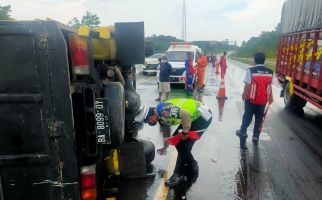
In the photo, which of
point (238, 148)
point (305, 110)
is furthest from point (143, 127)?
point (305, 110)

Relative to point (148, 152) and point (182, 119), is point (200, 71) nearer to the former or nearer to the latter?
point (148, 152)

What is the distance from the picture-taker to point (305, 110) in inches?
440

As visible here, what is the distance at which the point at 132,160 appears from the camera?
520 cm

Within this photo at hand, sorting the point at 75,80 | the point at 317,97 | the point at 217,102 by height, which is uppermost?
the point at 75,80

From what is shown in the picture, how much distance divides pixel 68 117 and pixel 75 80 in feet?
1.08

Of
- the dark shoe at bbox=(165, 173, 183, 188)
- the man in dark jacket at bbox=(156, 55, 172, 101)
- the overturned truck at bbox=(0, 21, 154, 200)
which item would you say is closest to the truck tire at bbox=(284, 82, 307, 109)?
the man in dark jacket at bbox=(156, 55, 172, 101)

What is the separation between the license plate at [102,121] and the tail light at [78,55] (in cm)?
27

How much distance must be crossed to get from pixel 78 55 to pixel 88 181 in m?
1.04

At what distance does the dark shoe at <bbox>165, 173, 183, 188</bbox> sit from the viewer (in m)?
5.12

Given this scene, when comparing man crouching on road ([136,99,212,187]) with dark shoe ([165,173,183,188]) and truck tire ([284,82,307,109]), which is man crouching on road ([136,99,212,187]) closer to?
dark shoe ([165,173,183,188])

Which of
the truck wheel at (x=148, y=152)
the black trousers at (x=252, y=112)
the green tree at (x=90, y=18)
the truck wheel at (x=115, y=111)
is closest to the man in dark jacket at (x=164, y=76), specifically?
the black trousers at (x=252, y=112)

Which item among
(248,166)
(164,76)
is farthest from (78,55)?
(164,76)

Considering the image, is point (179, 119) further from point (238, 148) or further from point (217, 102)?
point (217, 102)

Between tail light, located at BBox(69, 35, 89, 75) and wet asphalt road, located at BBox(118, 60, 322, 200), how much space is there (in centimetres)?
257
